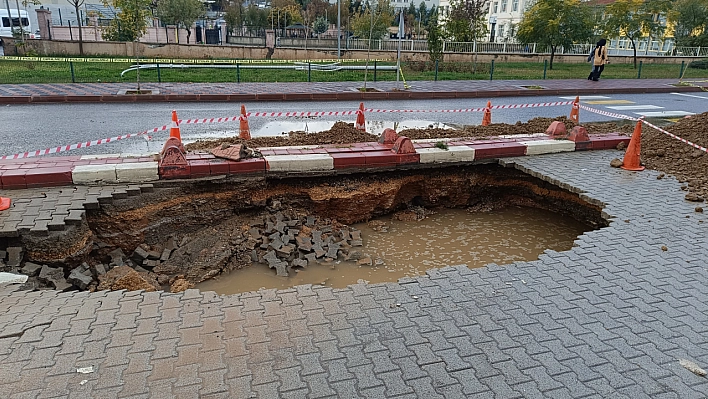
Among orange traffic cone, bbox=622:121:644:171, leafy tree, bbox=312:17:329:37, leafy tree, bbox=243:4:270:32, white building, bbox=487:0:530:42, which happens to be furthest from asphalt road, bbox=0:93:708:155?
leafy tree, bbox=312:17:329:37

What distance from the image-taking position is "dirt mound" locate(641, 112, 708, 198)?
7180mm

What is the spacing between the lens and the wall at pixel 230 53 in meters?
27.8

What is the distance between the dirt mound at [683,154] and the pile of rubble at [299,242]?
4.65 metres

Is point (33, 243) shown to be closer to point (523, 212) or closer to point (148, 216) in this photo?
point (148, 216)

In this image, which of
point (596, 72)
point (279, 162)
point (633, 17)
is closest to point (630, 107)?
point (596, 72)

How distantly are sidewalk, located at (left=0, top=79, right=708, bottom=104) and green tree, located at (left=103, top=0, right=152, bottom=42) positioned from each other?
269cm

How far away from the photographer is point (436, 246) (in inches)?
257

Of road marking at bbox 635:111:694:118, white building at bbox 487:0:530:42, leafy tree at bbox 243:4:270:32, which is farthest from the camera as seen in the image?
white building at bbox 487:0:530:42

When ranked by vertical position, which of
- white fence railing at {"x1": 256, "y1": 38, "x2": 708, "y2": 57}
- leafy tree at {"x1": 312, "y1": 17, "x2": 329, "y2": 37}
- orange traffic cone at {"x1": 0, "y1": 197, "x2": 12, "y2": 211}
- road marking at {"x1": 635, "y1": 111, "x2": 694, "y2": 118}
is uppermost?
leafy tree at {"x1": 312, "y1": 17, "x2": 329, "y2": 37}

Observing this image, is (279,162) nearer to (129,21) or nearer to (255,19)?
(129,21)

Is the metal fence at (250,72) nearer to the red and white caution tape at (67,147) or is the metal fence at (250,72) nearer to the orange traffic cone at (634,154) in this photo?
the red and white caution tape at (67,147)

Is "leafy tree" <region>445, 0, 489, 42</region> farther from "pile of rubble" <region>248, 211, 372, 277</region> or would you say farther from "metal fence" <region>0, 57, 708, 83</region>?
"pile of rubble" <region>248, 211, 372, 277</region>

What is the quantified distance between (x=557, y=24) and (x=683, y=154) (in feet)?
67.7

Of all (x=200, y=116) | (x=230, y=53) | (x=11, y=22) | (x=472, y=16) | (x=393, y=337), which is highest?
(x=472, y=16)
